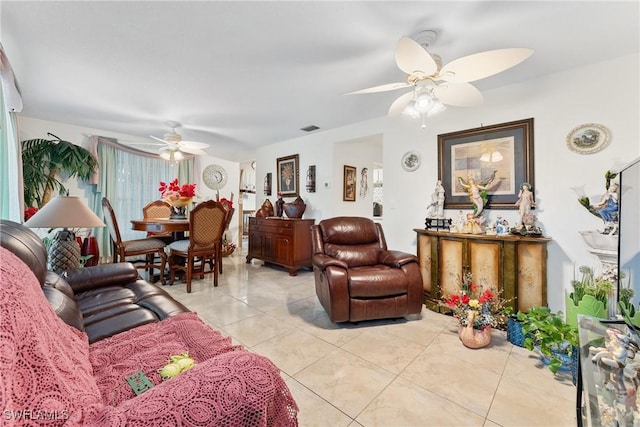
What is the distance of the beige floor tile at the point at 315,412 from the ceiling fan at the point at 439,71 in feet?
6.49

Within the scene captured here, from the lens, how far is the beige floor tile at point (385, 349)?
183cm

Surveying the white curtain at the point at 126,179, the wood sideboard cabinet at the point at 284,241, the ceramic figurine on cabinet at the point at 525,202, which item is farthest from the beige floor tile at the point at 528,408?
the white curtain at the point at 126,179

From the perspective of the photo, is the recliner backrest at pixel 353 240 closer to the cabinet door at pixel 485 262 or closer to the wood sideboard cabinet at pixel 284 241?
the cabinet door at pixel 485 262


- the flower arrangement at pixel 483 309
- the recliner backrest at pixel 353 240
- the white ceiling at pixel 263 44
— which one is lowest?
the flower arrangement at pixel 483 309

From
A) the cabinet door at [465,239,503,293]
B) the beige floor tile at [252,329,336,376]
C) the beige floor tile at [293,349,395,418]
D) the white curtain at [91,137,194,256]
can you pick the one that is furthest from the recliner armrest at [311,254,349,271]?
the white curtain at [91,137,194,256]

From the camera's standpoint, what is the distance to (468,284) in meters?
2.49

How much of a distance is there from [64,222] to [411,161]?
347 centimetres

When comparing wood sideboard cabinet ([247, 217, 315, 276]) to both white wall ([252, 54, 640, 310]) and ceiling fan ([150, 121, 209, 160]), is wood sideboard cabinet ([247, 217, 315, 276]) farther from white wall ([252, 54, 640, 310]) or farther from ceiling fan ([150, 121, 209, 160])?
white wall ([252, 54, 640, 310])

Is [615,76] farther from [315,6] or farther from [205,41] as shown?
[205,41]

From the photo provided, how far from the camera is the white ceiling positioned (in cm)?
166

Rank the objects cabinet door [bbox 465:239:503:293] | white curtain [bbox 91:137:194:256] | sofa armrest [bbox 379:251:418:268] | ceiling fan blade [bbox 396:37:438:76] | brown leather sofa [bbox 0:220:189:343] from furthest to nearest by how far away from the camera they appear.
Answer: white curtain [bbox 91:137:194:256] → sofa armrest [bbox 379:251:418:268] → cabinet door [bbox 465:239:503:293] → ceiling fan blade [bbox 396:37:438:76] → brown leather sofa [bbox 0:220:189:343]

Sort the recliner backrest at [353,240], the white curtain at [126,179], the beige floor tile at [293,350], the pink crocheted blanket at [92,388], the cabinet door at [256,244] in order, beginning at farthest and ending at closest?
the cabinet door at [256,244], the white curtain at [126,179], the recliner backrest at [353,240], the beige floor tile at [293,350], the pink crocheted blanket at [92,388]

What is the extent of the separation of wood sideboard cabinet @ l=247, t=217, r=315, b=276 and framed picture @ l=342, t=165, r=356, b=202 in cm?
72

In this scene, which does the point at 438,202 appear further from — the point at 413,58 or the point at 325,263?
the point at 413,58
